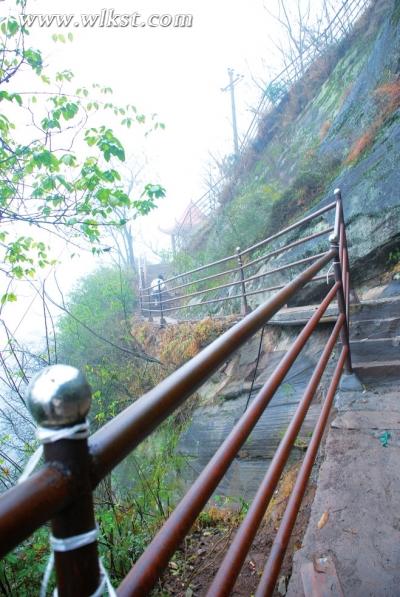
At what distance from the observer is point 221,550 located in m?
2.04

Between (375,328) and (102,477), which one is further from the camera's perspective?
(375,328)

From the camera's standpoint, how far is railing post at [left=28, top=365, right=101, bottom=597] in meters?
0.38

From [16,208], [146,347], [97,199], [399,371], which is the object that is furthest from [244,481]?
[146,347]

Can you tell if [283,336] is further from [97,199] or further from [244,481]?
[97,199]

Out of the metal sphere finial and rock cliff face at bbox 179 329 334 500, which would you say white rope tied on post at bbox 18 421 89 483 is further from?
rock cliff face at bbox 179 329 334 500

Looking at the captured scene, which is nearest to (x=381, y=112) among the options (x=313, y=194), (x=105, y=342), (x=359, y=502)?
(x=313, y=194)

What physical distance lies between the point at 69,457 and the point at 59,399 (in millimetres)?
68

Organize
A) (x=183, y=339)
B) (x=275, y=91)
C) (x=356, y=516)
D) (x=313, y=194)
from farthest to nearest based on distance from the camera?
(x=275, y=91) → (x=313, y=194) → (x=183, y=339) → (x=356, y=516)

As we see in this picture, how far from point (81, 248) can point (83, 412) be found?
356 cm

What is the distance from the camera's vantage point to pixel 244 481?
9.43 ft

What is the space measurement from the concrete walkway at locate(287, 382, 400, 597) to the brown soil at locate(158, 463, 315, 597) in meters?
0.17

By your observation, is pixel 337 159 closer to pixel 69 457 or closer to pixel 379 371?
pixel 379 371

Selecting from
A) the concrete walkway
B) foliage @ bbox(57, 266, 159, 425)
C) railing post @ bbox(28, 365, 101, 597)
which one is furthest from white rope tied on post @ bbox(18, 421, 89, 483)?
foliage @ bbox(57, 266, 159, 425)

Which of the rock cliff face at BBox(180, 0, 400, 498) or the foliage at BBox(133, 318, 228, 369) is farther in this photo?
the foliage at BBox(133, 318, 228, 369)
